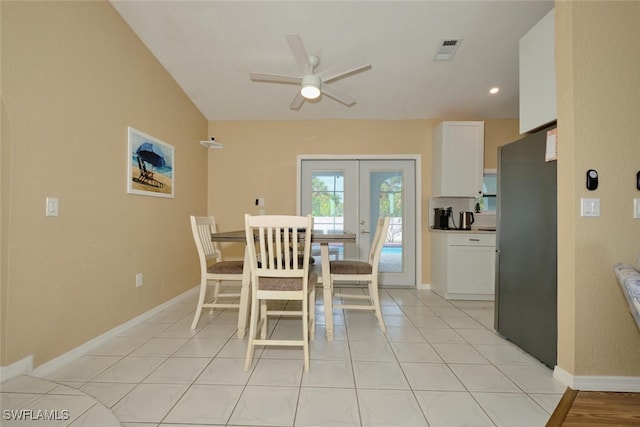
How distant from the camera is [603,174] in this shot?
5.41 ft

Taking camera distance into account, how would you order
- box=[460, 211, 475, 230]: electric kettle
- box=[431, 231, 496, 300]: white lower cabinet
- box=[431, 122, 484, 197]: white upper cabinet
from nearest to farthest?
box=[431, 231, 496, 300]: white lower cabinet < box=[431, 122, 484, 197]: white upper cabinet < box=[460, 211, 475, 230]: electric kettle

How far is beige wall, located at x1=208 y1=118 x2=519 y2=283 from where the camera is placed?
4.21m

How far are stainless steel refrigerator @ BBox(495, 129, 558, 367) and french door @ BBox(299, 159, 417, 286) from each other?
1.73 metres

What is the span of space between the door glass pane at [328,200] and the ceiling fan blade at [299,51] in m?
1.95

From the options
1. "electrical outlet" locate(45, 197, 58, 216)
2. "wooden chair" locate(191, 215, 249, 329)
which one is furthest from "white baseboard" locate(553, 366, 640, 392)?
"electrical outlet" locate(45, 197, 58, 216)

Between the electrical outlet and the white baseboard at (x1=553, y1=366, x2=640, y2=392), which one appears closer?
the white baseboard at (x1=553, y1=366, x2=640, y2=392)

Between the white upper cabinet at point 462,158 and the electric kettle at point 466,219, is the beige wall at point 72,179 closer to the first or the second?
the white upper cabinet at point 462,158

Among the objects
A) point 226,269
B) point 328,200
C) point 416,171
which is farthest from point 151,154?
point 416,171

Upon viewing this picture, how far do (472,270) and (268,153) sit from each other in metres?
3.21

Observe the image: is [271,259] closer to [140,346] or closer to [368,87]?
[140,346]

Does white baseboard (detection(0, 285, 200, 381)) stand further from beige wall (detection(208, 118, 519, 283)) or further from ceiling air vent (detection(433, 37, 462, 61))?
ceiling air vent (detection(433, 37, 462, 61))

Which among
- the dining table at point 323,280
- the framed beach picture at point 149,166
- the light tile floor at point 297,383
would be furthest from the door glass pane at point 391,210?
the framed beach picture at point 149,166

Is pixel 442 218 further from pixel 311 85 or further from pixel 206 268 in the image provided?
pixel 206 268

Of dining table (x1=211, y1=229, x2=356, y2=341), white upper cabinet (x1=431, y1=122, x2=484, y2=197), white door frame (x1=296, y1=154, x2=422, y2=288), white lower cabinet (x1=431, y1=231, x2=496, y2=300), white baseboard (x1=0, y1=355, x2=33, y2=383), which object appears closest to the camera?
white baseboard (x1=0, y1=355, x2=33, y2=383)
